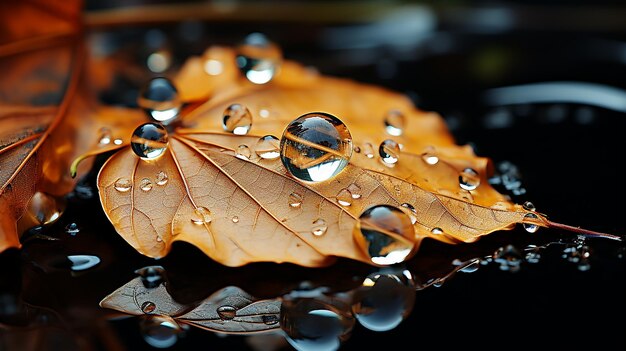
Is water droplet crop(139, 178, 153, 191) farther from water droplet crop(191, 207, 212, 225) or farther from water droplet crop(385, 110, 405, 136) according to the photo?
water droplet crop(385, 110, 405, 136)

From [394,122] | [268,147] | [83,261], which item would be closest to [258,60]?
[394,122]

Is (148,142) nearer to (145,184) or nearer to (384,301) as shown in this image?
(145,184)

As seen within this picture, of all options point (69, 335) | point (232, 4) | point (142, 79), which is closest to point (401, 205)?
point (69, 335)

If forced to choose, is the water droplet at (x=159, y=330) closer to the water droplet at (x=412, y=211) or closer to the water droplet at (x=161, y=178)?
the water droplet at (x=161, y=178)

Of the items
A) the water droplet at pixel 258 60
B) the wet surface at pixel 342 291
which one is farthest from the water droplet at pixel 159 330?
the water droplet at pixel 258 60

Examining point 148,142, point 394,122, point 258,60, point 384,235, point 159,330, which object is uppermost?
point 258,60
